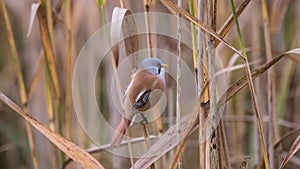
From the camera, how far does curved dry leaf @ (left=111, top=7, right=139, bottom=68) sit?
673mm

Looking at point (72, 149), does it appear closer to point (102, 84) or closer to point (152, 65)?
point (152, 65)

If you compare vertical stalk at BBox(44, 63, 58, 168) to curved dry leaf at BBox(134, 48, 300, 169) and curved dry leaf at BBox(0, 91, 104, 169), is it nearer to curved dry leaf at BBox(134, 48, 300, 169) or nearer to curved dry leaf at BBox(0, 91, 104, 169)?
curved dry leaf at BBox(0, 91, 104, 169)

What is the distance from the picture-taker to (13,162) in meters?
1.71

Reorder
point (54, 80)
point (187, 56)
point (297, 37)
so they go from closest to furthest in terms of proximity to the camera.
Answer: point (54, 80) → point (297, 37) → point (187, 56)

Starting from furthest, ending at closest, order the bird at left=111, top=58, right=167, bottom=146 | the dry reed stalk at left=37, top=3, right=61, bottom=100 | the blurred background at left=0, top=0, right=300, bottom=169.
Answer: the blurred background at left=0, top=0, right=300, bottom=169, the dry reed stalk at left=37, top=3, right=61, bottom=100, the bird at left=111, top=58, right=167, bottom=146

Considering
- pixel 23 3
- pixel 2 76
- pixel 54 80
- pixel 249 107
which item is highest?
pixel 23 3

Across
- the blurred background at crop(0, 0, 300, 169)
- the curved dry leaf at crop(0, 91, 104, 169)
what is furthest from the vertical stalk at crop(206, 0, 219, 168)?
the blurred background at crop(0, 0, 300, 169)

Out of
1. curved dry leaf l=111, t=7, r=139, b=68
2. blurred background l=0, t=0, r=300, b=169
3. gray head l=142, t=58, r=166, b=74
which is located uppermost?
curved dry leaf l=111, t=7, r=139, b=68

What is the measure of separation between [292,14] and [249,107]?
0.39 meters

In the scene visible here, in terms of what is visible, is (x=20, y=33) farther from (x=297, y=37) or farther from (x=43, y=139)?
(x=297, y=37)

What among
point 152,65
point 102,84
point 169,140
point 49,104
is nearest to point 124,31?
point 152,65

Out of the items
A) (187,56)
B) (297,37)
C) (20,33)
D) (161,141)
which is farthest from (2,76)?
(161,141)

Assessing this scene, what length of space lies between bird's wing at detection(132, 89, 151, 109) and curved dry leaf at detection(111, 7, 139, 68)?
0.07 metres

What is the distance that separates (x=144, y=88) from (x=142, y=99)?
0.02 m
